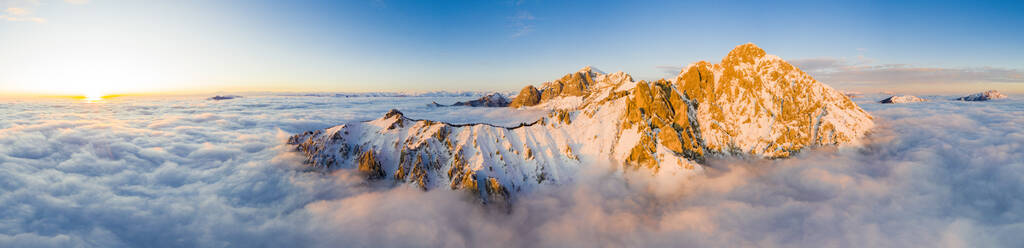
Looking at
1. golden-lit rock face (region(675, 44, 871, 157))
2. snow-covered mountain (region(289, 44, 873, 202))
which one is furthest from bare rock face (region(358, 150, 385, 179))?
golden-lit rock face (region(675, 44, 871, 157))

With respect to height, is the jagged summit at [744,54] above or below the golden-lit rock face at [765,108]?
above

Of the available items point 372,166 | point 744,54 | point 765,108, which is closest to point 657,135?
point 765,108

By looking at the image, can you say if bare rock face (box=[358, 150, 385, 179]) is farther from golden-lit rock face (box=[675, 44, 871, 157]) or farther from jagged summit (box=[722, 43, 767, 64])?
jagged summit (box=[722, 43, 767, 64])

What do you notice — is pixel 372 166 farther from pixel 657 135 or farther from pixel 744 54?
pixel 744 54

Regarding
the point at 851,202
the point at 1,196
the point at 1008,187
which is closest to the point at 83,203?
the point at 1,196

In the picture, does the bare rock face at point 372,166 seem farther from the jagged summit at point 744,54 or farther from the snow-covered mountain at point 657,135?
the jagged summit at point 744,54

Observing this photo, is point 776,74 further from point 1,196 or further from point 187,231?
point 1,196

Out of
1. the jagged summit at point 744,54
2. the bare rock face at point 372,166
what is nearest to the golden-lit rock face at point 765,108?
the jagged summit at point 744,54

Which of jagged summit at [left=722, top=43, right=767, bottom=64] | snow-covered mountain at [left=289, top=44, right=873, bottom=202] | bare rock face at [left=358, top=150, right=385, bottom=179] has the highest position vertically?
jagged summit at [left=722, top=43, right=767, bottom=64]
